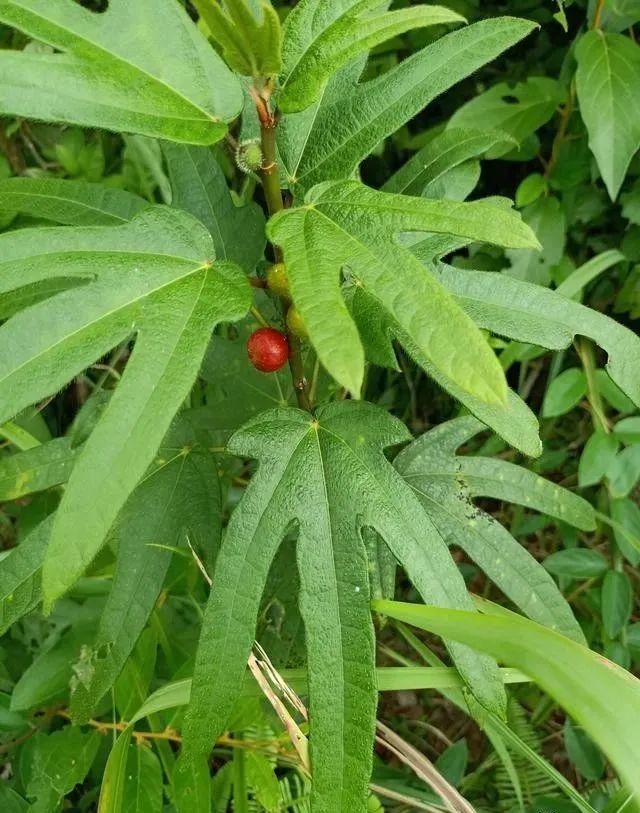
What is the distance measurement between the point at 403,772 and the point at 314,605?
0.78 meters

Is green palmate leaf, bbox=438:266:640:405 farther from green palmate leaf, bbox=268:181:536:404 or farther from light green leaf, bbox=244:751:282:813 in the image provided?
light green leaf, bbox=244:751:282:813

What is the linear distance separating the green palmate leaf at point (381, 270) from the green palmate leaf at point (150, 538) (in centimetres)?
38

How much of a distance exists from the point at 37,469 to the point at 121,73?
0.50m

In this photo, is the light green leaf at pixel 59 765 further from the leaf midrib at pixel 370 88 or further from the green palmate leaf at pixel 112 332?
the leaf midrib at pixel 370 88

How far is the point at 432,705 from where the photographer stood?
1651mm

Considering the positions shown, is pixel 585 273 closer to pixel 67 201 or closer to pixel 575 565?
pixel 575 565

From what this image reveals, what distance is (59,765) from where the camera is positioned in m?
1.05

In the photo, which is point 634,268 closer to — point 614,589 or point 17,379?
point 614,589

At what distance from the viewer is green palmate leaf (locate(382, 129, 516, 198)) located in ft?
2.69

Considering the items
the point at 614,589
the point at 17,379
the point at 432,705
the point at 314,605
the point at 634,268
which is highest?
the point at 17,379

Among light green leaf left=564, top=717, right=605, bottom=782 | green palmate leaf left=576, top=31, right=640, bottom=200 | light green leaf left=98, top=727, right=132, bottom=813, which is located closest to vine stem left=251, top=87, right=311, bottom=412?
light green leaf left=98, top=727, right=132, bottom=813

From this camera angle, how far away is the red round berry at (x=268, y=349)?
2.51ft

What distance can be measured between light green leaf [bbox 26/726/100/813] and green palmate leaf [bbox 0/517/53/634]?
12.1 inches

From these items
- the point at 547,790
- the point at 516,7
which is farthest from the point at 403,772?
the point at 516,7
